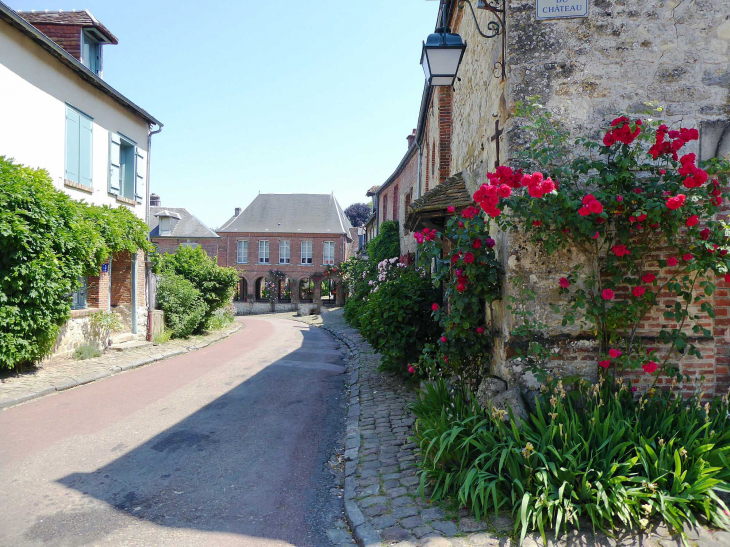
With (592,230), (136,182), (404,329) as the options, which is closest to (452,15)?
(404,329)

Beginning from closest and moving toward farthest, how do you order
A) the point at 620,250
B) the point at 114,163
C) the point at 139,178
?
the point at 620,250, the point at 114,163, the point at 139,178

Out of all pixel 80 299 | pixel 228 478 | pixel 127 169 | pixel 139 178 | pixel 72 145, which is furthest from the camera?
pixel 139 178

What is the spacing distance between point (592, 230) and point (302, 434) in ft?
13.0

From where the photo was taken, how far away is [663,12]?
4398mm

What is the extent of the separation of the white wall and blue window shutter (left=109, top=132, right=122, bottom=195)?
124mm

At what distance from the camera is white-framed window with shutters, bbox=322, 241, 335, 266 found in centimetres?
4028

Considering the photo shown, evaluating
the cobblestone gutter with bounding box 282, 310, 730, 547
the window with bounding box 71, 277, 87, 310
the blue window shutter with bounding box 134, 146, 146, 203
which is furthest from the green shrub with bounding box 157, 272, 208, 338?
the cobblestone gutter with bounding box 282, 310, 730, 547

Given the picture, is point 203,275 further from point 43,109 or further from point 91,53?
point 43,109

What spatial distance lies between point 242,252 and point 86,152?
2962cm

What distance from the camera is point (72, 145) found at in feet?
35.0

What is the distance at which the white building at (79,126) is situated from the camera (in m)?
9.13

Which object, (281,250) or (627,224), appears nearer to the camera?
(627,224)

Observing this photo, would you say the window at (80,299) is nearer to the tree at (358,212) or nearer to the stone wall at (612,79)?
the stone wall at (612,79)

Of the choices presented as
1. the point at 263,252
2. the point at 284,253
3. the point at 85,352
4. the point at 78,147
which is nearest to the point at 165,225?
the point at 263,252
